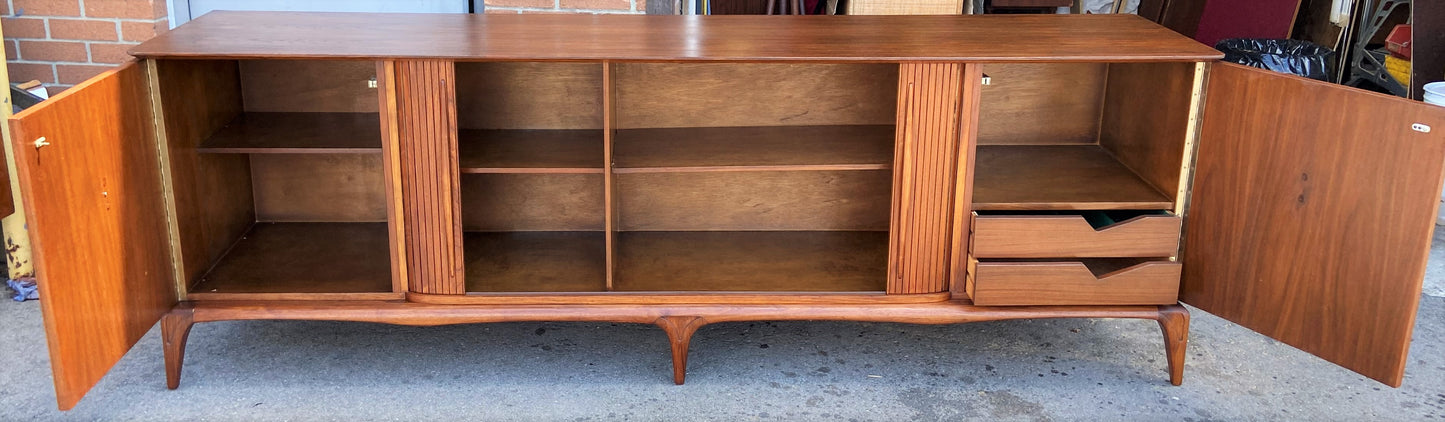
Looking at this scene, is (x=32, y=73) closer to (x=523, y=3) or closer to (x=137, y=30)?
(x=137, y=30)

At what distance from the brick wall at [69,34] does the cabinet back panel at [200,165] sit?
30.3 inches

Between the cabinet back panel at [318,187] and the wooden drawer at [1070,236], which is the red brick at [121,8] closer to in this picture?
the cabinet back panel at [318,187]

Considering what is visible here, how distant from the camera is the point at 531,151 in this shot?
2.40m

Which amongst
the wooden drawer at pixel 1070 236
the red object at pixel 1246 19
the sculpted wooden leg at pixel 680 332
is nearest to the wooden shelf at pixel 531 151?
the sculpted wooden leg at pixel 680 332

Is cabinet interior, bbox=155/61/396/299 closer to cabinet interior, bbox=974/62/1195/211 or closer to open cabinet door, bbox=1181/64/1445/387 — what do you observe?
cabinet interior, bbox=974/62/1195/211

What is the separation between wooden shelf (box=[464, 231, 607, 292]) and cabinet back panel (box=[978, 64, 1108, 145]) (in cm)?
100

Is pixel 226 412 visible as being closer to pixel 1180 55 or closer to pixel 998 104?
pixel 998 104

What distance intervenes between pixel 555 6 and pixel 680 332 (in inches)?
49.2

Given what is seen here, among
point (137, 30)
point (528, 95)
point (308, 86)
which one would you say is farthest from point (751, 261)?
point (137, 30)

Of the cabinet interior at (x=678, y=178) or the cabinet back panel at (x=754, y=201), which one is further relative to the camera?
the cabinet back panel at (x=754, y=201)

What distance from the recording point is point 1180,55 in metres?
2.12

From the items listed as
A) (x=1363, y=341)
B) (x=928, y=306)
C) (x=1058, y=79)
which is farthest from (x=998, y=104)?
(x=1363, y=341)

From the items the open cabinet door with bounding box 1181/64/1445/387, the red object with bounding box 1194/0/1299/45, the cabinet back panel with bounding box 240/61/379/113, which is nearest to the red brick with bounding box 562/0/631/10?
the cabinet back panel with bounding box 240/61/379/113

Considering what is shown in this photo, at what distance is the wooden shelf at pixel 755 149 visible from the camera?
2.29 m
